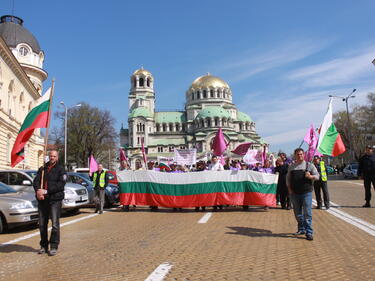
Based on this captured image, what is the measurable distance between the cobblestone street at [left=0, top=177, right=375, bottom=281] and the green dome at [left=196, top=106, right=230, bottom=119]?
86.5 meters

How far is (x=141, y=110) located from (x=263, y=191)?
87.2 m

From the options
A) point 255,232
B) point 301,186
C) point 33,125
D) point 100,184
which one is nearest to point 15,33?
point 100,184

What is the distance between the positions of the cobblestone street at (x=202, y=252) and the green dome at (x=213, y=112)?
86544 millimetres

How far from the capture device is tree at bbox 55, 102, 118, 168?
51531 millimetres

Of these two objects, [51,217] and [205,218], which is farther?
[205,218]

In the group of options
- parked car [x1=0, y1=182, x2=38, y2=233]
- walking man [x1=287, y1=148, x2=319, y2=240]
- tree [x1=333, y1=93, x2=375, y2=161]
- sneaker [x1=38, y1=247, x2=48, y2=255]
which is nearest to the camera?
sneaker [x1=38, y1=247, x2=48, y2=255]

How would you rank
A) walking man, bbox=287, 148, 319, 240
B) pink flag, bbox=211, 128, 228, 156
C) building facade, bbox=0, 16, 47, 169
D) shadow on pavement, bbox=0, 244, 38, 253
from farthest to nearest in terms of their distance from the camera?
building facade, bbox=0, 16, 47, 169 → pink flag, bbox=211, 128, 228, 156 → walking man, bbox=287, 148, 319, 240 → shadow on pavement, bbox=0, 244, 38, 253

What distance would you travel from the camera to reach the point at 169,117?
106500 millimetres

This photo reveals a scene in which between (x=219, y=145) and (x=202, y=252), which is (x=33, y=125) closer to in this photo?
(x=202, y=252)

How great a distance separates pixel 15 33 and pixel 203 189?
4145cm

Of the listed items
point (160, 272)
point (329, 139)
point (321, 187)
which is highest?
point (329, 139)

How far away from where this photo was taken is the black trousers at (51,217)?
6652 mm

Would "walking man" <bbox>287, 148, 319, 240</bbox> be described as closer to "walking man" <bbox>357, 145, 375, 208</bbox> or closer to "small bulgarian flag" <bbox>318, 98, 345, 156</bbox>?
"small bulgarian flag" <bbox>318, 98, 345, 156</bbox>

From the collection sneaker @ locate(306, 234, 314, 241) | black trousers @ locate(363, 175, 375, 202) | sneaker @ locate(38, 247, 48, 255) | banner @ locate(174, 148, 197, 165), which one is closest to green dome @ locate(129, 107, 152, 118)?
banner @ locate(174, 148, 197, 165)
